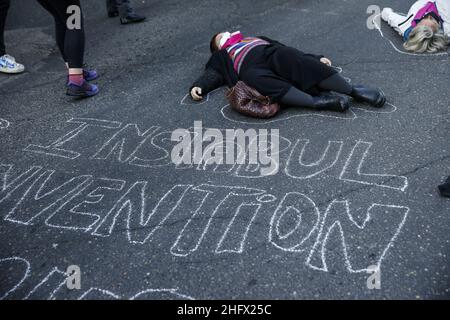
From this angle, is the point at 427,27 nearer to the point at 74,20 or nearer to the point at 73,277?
the point at 74,20

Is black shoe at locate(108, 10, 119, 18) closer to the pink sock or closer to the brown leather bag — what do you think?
the pink sock

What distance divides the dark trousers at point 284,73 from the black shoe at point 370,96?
0.23m

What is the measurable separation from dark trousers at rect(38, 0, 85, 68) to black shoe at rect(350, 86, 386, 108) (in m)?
2.43

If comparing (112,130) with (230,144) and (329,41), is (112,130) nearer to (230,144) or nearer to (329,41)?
(230,144)

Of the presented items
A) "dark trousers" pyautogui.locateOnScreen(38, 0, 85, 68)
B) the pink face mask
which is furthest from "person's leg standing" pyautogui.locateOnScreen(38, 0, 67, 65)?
the pink face mask

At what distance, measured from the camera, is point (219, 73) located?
13.8 ft

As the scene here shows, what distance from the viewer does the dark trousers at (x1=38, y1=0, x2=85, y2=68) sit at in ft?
13.0

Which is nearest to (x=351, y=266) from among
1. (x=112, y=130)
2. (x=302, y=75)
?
(x=302, y=75)

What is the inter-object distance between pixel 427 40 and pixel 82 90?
340 cm

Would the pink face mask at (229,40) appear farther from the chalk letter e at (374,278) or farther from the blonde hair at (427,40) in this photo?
the chalk letter e at (374,278)

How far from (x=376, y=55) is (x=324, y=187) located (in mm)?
2454

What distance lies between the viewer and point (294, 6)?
6.46 meters
